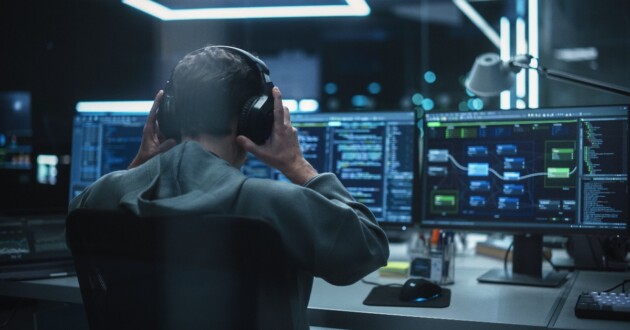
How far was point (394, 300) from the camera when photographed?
1.43 meters

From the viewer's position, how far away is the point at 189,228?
835 mm

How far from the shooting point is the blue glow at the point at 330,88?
6.52m

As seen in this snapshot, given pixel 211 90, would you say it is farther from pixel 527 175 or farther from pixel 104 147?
pixel 104 147

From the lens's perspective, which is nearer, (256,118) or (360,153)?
(256,118)

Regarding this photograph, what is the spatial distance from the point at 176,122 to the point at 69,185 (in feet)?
3.61

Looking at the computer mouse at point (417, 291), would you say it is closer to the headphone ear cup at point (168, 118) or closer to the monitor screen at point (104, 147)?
the headphone ear cup at point (168, 118)

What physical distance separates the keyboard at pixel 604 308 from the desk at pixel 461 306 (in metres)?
0.02

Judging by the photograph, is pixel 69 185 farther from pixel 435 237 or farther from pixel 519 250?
pixel 519 250

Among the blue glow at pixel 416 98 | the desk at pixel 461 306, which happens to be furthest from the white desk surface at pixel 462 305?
the blue glow at pixel 416 98

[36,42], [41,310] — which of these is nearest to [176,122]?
[41,310]

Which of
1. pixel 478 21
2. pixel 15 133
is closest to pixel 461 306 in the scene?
pixel 15 133

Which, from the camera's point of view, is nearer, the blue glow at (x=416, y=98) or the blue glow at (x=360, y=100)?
the blue glow at (x=416, y=98)

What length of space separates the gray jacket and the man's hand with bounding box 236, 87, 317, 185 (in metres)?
0.16

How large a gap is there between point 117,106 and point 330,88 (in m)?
4.65
